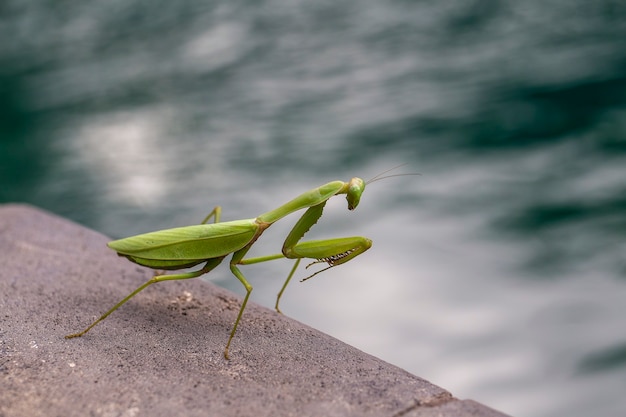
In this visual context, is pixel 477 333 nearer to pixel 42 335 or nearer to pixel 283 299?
pixel 283 299

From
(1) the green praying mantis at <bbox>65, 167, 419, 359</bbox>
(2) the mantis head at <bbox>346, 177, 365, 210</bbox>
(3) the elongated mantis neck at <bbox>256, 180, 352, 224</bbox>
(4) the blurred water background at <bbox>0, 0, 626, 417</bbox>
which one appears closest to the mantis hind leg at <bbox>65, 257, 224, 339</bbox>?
(1) the green praying mantis at <bbox>65, 167, 419, 359</bbox>

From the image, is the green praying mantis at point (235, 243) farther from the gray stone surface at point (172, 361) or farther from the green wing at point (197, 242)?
the gray stone surface at point (172, 361)

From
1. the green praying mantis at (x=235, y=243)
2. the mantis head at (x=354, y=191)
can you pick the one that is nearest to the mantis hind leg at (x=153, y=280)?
the green praying mantis at (x=235, y=243)

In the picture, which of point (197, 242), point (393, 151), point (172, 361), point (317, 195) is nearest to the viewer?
point (172, 361)

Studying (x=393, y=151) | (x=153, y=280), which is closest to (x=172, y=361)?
(x=153, y=280)

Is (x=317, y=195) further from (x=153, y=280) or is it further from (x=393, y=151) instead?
(x=393, y=151)

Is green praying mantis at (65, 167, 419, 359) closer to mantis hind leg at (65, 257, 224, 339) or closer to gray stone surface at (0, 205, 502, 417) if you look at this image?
mantis hind leg at (65, 257, 224, 339)

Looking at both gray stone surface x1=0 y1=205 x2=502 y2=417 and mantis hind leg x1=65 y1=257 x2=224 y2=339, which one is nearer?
gray stone surface x1=0 y1=205 x2=502 y2=417
